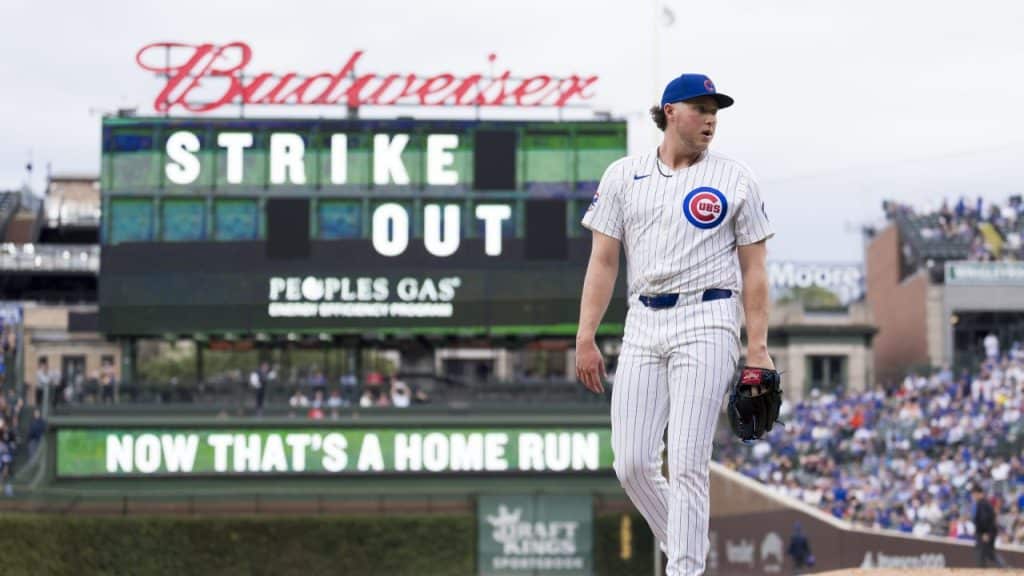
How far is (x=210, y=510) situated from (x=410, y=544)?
4.15 meters

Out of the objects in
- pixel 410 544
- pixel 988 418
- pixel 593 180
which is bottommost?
pixel 410 544

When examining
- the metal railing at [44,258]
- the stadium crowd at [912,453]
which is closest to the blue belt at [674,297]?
the stadium crowd at [912,453]

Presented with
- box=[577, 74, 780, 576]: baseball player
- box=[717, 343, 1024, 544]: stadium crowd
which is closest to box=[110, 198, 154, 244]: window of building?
box=[717, 343, 1024, 544]: stadium crowd

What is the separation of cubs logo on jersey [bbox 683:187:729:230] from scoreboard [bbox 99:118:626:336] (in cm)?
2609

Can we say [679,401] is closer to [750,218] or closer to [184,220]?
[750,218]

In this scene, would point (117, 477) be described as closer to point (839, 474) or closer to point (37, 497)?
point (37, 497)

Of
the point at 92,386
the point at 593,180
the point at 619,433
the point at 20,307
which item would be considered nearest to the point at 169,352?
the point at 20,307

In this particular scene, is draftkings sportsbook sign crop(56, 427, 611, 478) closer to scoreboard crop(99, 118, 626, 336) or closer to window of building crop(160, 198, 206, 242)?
scoreboard crop(99, 118, 626, 336)

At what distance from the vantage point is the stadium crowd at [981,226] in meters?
48.7

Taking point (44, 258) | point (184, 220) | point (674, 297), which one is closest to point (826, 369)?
point (184, 220)

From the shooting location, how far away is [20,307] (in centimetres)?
6134

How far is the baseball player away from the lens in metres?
7.14

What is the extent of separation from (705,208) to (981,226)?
44.1 metres

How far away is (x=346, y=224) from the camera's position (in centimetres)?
3388
